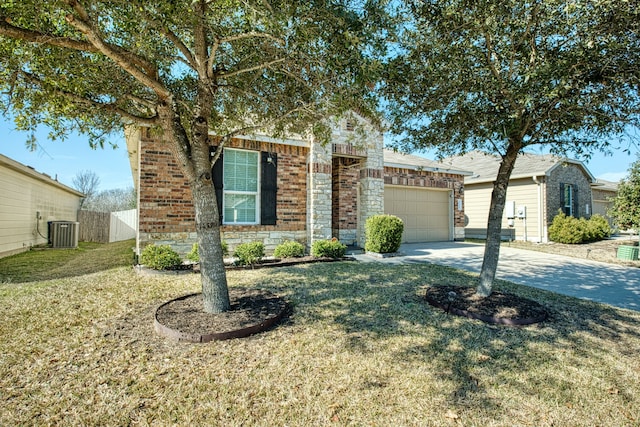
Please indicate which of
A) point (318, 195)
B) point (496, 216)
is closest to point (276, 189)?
point (318, 195)

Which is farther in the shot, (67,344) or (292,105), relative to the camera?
(292,105)

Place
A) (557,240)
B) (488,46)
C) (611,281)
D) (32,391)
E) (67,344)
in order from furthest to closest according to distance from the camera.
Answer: (557,240), (611,281), (488,46), (67,344), (32,391)

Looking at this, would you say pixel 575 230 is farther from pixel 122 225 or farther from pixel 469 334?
pixel 122 225

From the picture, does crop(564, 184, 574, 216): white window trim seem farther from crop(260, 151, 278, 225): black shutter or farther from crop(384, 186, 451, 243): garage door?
crop(260, 151, 278, 225): black shutter

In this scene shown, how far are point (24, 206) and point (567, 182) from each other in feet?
74.5

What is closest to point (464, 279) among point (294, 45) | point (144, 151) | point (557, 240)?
point (294, 45)

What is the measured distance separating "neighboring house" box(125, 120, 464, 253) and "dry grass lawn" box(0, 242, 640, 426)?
285cm

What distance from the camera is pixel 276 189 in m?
8.53

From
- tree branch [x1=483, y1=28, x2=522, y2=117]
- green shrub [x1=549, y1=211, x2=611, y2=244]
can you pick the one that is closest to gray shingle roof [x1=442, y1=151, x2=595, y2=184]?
green shrub [x1=549, y1=211, x2=611, y2=244]

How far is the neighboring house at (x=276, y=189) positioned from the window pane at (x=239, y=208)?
1.0 inches

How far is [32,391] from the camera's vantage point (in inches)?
98.0

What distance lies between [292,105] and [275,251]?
409 cm

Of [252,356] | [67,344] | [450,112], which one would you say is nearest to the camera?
[252,356]

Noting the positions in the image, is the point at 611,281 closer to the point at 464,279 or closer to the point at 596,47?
the point at 464,279
